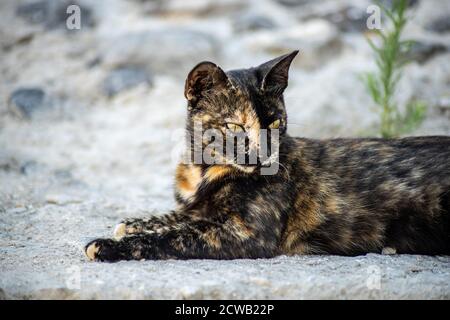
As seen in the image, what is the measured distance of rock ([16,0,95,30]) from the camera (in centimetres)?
790

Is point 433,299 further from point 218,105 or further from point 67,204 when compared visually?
point 67,204

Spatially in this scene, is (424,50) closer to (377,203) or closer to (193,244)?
(377,203)

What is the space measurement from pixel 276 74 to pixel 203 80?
52cm

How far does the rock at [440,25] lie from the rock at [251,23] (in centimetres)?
208

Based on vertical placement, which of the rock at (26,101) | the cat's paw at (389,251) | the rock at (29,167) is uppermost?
the rock at (26,101)

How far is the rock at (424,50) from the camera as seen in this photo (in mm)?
6785

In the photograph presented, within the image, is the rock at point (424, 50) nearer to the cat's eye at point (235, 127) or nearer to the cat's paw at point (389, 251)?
the cat's paw at point (389, 251)

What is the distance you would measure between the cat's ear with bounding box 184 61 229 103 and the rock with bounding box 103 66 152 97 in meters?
3.41

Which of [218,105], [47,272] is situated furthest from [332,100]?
[47,272]

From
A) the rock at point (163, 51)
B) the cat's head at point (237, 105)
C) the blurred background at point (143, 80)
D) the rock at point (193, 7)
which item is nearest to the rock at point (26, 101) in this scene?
the blurred background at point (143, 80)

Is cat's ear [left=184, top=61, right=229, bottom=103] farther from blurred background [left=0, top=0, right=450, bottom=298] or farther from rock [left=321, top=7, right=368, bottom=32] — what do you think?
rock [left=321, top=7, right=368, bottom=32]

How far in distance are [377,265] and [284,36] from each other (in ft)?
15.5

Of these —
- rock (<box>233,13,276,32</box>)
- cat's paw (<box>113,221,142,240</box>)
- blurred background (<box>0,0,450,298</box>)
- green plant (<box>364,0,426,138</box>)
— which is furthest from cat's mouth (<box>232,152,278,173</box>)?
rock (<box>233,13,276,32</box>)

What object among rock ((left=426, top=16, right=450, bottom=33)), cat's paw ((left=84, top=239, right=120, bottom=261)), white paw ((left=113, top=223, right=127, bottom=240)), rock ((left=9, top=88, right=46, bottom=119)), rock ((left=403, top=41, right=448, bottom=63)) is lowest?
cat's paw ((left=84, top=239, right=120, bottom=261))
